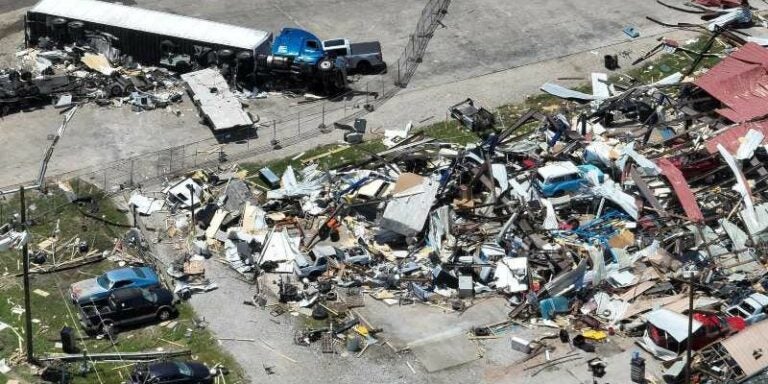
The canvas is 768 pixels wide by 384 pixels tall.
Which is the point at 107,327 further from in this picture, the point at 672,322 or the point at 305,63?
the point at 305,63

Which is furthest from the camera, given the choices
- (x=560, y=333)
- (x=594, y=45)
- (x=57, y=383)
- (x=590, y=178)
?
(x=594, y=45)

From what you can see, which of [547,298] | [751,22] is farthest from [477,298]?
[751,22]

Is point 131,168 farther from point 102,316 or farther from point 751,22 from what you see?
point 751,22

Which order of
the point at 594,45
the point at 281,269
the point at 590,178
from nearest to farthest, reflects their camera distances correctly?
1. the point at 281,269
2. the point at 590,178
3. the point at 594,45

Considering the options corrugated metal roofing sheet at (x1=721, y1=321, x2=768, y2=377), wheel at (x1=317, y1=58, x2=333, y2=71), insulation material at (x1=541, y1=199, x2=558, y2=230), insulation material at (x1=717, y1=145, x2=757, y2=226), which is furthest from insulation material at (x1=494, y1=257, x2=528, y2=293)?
wheel at (x1=317, y1=58, x2=333, y2=71)

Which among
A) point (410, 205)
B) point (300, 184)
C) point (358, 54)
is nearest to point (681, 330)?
point (410, 205)

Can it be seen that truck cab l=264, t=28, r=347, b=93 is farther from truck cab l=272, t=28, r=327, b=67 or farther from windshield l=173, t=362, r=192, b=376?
windshield l=173, t=362, r=192, b=376

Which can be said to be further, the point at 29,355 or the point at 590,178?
the point at 590,178
